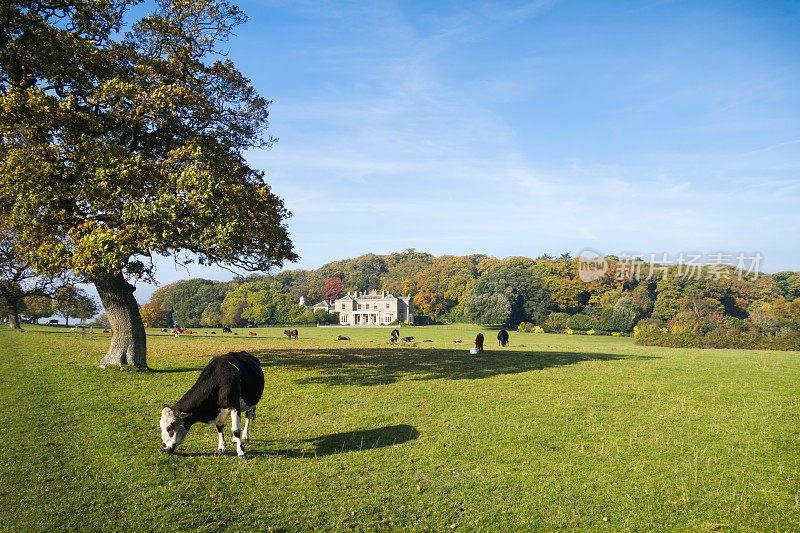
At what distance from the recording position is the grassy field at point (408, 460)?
22.2 feet

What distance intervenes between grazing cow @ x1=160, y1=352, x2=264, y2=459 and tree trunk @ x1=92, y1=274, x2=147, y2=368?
12.1 meters

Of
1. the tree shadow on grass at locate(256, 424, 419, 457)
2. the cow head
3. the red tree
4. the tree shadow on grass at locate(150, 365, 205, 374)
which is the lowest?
the tree shadow on grass at locate(150, 365, 205, 374)

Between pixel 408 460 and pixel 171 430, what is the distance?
4.82 m

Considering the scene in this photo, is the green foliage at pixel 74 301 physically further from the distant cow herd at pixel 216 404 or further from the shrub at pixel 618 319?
the shrub at pixel 618 319

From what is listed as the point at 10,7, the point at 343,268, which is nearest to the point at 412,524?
the point at 10,7

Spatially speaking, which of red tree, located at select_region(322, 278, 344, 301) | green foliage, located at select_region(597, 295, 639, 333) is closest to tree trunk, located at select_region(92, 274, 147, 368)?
green foliage, located at select_region(597, 295, 639, 333)

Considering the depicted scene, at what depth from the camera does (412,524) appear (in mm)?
6559

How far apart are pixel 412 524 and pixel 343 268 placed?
575 feet

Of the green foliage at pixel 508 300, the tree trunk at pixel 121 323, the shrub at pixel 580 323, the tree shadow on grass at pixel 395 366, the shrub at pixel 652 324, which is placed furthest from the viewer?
the green foliage at pixel 508 300

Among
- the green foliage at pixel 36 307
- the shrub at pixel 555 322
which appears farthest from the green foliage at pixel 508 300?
the green foliage at pixel 36 307

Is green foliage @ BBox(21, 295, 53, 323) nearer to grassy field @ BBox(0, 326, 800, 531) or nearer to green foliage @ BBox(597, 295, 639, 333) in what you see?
grassy field @ BBox(0, 326, 800, 531)

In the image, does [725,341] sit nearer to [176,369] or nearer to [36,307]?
[176,369]

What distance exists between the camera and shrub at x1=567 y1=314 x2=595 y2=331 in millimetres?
78438

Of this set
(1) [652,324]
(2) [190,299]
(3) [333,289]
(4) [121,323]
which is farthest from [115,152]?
(3) [333,289]
